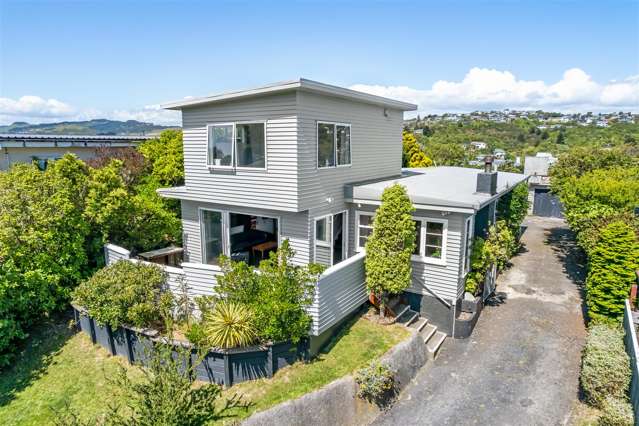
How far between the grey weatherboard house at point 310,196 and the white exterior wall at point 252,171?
3cm

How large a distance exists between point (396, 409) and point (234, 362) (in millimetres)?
3631

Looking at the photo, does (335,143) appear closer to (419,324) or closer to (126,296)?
(419,324)

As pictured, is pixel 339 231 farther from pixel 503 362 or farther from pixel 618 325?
pixel 618 325

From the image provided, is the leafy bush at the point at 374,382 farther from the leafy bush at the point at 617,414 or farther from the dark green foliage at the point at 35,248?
the dark green foliage at the point at 35,248

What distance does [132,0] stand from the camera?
Result: 12.9 m

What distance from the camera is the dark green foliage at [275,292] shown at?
Answer: 7.92 meters

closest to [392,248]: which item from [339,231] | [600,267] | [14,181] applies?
[339,231]

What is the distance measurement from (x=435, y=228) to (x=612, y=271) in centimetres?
481

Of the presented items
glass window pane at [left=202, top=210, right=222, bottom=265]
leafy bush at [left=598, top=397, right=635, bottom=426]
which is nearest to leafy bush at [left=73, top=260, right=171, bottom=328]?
glass window pane at [left=202, top=210, right=222, bottom=265]

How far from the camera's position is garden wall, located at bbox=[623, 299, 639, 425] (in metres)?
6.97

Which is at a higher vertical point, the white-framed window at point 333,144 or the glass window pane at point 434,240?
the white-framed window at point 333,144

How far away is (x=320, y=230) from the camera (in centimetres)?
1083

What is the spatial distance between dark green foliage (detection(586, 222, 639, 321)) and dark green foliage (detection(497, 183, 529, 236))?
5.86 meters

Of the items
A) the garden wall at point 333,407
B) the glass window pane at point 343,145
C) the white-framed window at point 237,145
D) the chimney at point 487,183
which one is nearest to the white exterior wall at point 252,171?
the white-framed window at point 237,145
